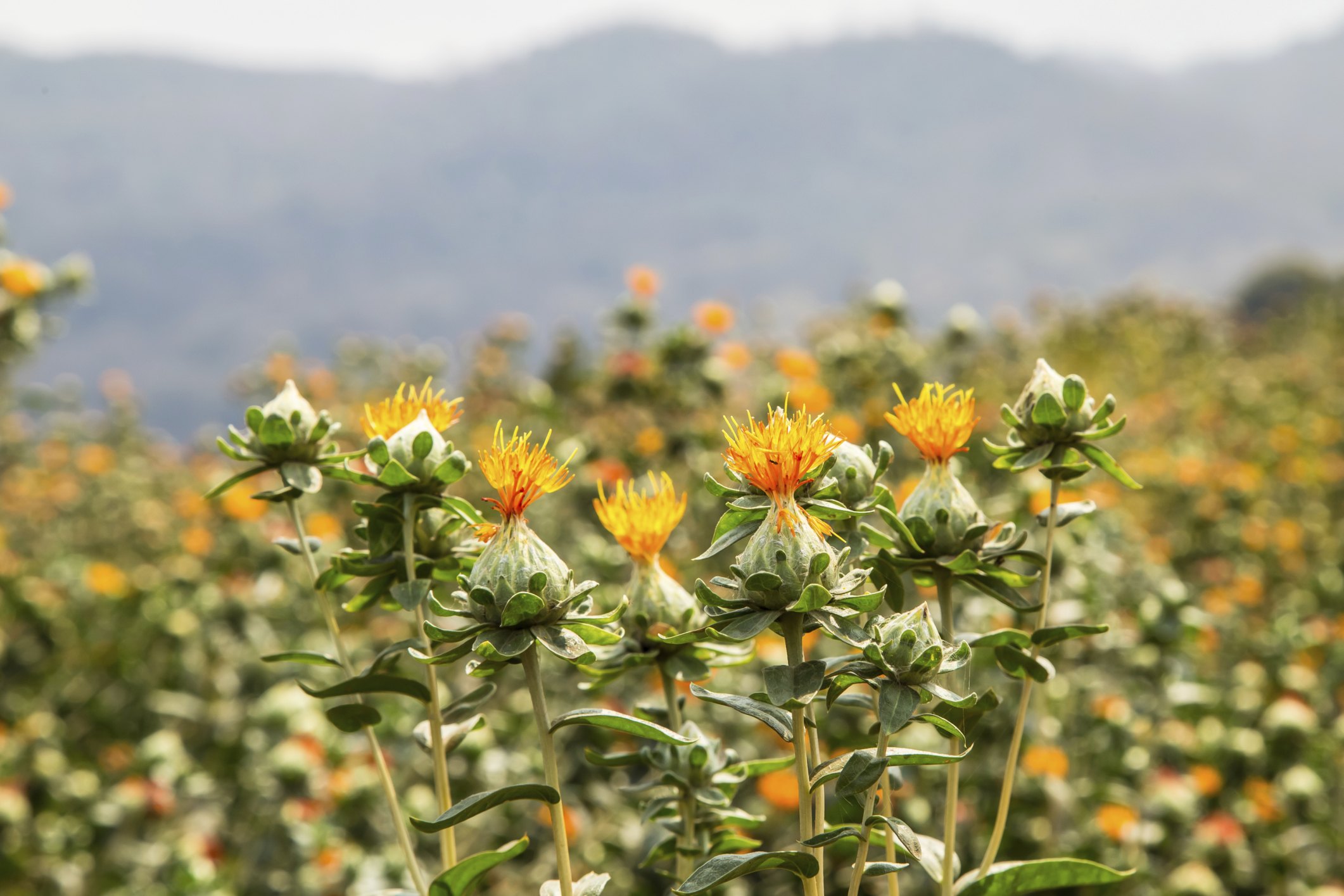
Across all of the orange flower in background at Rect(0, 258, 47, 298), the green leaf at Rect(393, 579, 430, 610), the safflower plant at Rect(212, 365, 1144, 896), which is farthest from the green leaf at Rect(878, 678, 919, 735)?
the orange flower in background at Rect(0, 258, 47, 298)

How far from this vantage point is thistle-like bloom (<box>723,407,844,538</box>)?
0.86m

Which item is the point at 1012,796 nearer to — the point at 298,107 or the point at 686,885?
the point at 686,885

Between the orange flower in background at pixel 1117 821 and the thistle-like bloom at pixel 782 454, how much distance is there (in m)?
2.61

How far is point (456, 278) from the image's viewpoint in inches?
2766

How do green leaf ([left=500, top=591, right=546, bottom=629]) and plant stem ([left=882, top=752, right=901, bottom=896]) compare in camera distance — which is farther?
plant stem ([left=882, top=752, right=901, bottom=896])

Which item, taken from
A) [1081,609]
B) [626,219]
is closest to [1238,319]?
[1081,609]

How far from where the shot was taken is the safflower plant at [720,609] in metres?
0.84

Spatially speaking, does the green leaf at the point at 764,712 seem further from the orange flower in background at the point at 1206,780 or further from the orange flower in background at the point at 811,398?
the orange flower in background at the point at 1206,780

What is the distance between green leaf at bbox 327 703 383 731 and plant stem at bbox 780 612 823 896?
1.58 ft

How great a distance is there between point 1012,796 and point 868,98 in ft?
393

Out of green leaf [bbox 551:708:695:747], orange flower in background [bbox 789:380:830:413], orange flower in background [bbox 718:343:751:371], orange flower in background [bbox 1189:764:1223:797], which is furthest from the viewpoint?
orange flower in background [bbox 718:343:751:371]

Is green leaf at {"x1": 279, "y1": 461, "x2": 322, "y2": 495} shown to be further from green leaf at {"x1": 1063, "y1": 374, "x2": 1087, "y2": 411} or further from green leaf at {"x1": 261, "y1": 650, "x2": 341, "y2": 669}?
green leaf at {"x1": 1063, "y1": 374, "x2": 1087, "y2": 411}

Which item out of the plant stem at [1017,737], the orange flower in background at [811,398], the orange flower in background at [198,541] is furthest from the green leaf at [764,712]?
the orange flower in background at [198,541]

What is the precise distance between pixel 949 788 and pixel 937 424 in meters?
0.38
